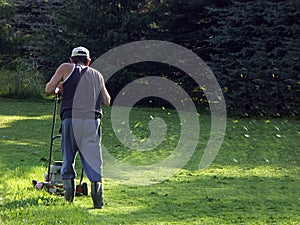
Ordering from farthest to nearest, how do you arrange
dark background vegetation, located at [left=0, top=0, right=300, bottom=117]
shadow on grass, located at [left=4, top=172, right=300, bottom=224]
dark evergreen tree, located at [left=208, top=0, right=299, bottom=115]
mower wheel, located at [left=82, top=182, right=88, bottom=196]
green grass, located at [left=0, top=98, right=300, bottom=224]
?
dark background vegetation, located at [left=0, top=0, right=300, bottom=117] < dark evergreen tree, located at [left=208, top=0, right=299, bottom=115] < mower wheel, located at [left=82, top=182, right=88, bottom=196] < green grass, located at [left=0, top=98, right=300, bottom=224] < shadow on grass, located at [left=4, top=172, right=300, bottom=224]

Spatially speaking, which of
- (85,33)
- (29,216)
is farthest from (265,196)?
(85,33)

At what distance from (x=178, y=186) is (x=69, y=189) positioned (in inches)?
77.5

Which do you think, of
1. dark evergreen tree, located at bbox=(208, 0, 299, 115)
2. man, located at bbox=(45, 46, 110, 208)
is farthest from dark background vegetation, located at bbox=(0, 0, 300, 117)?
man, located at bbox=(45, 46, 110, 208)

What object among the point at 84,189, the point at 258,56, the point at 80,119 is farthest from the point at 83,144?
the point at 258,56

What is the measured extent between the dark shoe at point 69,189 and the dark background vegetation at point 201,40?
11089 mm

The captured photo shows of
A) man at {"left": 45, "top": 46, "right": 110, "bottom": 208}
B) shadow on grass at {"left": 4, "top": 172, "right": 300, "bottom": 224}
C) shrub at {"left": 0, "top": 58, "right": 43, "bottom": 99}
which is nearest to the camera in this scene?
shadow on grass at {"left": 4, "top": 172, "right": 300, "bottom": 224}

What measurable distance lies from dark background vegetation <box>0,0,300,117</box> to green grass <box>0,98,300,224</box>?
2912mm

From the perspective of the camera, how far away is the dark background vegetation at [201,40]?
17109mm

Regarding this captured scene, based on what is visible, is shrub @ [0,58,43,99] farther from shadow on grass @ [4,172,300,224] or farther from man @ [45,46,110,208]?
man @ [45,46,110,208]

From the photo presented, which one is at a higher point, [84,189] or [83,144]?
[83,144]

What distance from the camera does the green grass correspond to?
6.25 metres

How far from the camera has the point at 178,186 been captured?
324 inches

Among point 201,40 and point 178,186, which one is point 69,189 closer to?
point 178,186

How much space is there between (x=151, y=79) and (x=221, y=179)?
10.8m
